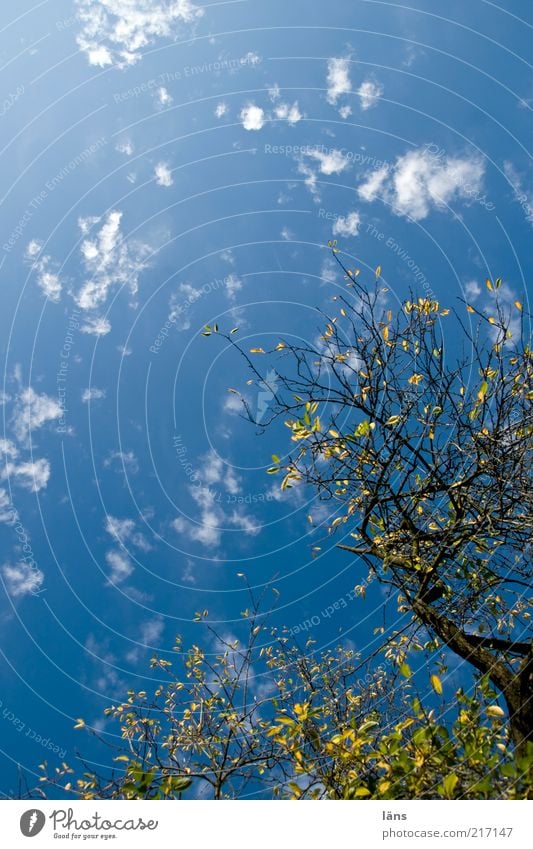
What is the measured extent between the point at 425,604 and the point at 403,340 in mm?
4337

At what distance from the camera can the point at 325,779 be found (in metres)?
5.97
